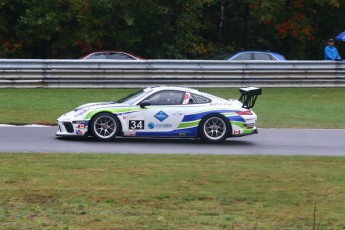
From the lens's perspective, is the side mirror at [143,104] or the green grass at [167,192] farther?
the side mirror at [143,104]

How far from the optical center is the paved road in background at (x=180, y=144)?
15.2 metres

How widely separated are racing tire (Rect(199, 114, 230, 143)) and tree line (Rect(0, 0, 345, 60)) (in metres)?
14.9

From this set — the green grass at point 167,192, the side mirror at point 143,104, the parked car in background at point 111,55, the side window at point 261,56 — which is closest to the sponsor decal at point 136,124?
the side mirror at point 143,104

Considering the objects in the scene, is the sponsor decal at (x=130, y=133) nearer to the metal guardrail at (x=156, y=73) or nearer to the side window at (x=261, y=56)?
the metal guardrail at (x=156, y=73)

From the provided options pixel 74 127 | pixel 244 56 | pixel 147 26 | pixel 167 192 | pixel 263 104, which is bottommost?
pixel 167 192

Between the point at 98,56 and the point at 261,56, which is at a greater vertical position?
the point at 261,56

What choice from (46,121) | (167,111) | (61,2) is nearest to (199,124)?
(167,111)

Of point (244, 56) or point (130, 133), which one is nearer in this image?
point (130, 133)

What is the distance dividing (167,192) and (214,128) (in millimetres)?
6482

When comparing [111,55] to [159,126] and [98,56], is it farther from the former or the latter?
[159,126]

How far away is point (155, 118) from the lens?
54.6ft

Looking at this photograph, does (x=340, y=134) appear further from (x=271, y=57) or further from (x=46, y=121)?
(x=271, y=57)

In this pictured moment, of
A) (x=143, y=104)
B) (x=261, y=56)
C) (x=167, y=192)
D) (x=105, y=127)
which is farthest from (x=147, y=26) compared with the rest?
(x=167, y=192)

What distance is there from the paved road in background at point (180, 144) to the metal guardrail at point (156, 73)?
7.05 meters
